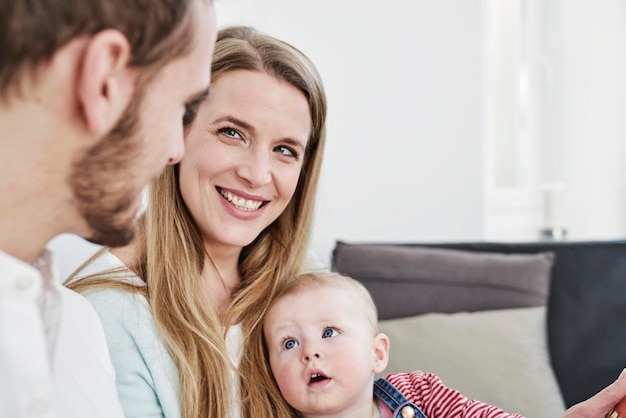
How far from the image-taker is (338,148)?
10.5 feet

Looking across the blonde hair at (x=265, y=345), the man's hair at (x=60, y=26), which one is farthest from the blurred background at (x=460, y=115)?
the man's hair at (x=60, y=26)

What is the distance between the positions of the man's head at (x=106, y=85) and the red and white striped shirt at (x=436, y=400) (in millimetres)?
829

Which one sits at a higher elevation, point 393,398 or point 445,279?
point 445,279

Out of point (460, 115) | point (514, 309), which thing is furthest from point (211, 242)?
point (460, 115)

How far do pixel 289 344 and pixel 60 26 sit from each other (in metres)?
0.90

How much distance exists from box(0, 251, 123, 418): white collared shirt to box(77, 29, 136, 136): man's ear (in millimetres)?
177

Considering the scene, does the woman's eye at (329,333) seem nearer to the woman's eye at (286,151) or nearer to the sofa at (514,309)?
the woman's eye at (286,151)

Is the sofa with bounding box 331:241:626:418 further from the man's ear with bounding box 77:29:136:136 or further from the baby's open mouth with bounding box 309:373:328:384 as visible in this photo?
the man's ear with bounding box 77:29:136:136

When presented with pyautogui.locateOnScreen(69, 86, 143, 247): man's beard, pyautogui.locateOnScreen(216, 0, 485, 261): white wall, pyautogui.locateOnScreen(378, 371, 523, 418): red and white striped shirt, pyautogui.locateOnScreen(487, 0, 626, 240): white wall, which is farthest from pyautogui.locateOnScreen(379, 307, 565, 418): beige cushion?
pyautogui.locateOnScreen(487, 0, 626, 240): white wall

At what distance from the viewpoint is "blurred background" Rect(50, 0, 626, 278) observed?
10.4ft

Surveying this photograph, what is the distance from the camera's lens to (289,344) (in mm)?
1559

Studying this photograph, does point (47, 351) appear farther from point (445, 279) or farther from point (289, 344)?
point (445, 279)

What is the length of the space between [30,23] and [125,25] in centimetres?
10

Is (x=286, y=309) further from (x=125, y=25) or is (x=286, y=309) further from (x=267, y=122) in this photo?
(x=125, y=25)
